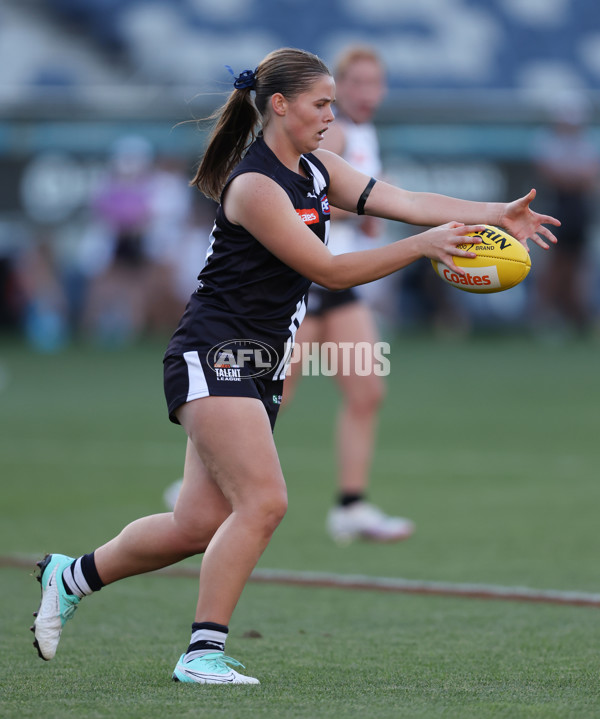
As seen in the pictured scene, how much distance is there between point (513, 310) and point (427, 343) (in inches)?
105

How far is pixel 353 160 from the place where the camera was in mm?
7262

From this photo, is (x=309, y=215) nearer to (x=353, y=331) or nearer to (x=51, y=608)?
Answer: (x=51, y=608)

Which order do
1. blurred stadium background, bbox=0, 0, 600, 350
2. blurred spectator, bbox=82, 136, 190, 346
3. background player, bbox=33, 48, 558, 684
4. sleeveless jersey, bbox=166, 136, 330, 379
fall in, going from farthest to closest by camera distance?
blurred stadium background, bbox=0, 0, 600, 350
blurred spectator, bbox=82, 136, 190, 346
sleeveless jersey, bbox=166, 136, 330, 379
background player, bbox=33, 48, 558, 684

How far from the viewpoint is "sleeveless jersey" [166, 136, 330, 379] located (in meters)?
4.21

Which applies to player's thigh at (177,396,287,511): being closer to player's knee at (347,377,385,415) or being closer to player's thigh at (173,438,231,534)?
player's thigh at (173,438,231,534)

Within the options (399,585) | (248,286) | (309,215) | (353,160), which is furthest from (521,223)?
(353,160)

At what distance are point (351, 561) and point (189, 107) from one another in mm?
12527

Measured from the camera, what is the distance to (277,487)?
4.12 meters

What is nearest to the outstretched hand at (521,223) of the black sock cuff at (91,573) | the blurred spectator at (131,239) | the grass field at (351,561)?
the grass field at (351,561)

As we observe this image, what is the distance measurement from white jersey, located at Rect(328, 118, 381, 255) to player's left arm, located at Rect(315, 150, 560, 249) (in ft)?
8.28

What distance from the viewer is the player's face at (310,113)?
167 inches

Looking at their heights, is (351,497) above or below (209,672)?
above

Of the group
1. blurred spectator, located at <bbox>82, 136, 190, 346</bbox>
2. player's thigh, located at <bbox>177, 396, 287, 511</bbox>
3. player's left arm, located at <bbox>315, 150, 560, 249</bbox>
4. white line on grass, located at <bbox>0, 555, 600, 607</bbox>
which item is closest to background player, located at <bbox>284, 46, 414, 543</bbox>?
white line on grass, located at <bbox>0, 555, 600, 607</bbox>

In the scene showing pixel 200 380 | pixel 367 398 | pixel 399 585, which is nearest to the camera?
pixel 200 380
